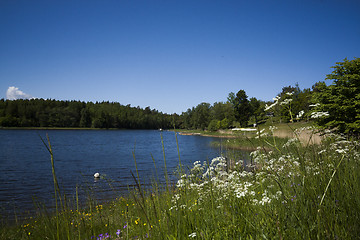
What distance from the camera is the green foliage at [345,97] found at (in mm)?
15125

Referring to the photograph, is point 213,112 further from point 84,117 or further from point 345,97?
point 345,97

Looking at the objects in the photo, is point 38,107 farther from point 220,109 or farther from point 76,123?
point 220,109

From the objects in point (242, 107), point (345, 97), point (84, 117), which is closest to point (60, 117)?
point (84, 117)

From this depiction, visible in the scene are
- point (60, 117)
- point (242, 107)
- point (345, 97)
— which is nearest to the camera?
point (345, 97)

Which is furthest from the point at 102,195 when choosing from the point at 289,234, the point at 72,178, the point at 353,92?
the point at 353,92

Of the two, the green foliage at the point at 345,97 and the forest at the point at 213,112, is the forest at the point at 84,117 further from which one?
the green foliage at the point at 345,97

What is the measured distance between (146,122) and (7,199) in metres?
118

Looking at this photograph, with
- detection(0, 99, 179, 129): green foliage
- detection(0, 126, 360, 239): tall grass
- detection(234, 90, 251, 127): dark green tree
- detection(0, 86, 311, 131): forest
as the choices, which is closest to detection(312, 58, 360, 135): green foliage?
detection(0, 126, 360, 239): tall grass

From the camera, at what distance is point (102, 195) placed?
9.89m

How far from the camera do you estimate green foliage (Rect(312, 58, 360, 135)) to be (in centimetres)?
1512

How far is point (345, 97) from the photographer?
615 inches

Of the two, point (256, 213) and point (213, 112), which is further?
point (213, 112)

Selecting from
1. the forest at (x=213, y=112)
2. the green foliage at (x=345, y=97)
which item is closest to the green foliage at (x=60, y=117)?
the forest at (x=213, y=112)

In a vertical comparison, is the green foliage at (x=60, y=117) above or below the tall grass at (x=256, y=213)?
above
